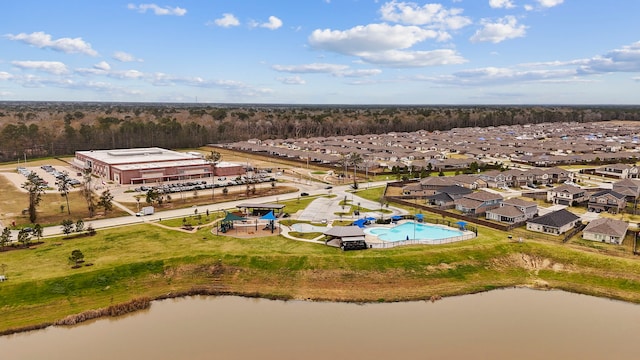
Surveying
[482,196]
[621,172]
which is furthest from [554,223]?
[621,172]

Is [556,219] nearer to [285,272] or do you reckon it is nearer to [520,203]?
[520,203]

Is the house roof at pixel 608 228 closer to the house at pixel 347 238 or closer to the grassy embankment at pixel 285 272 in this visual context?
the grassy embankment at pixel 285 272

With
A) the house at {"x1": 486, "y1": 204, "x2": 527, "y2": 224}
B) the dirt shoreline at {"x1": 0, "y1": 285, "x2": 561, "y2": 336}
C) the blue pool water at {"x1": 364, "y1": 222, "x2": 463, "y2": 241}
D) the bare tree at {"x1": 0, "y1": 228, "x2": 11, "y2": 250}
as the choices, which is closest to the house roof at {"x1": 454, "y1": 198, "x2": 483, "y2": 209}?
the house at {"x1": 486, "y1": 204, "x2": 527, "y2": 224}

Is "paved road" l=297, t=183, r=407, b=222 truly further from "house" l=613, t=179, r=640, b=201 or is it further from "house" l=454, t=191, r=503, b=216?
"house" l=613, t=179, r=640, b=201

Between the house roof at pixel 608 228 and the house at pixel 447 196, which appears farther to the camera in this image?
the house at pixel 447 196

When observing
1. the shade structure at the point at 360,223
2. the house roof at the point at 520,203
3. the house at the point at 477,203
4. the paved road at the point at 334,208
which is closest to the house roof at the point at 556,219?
the house roof at the point at 520,203
